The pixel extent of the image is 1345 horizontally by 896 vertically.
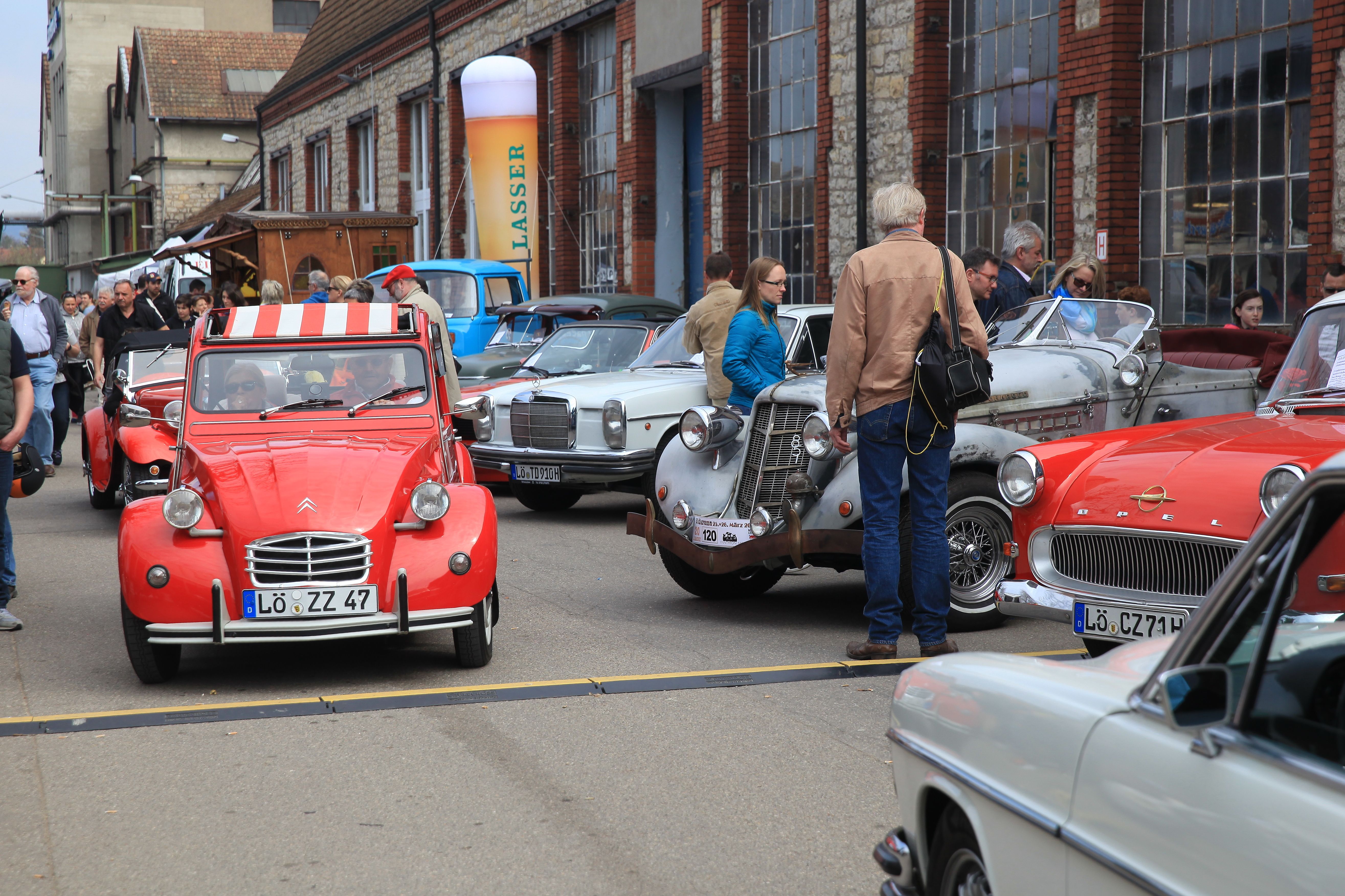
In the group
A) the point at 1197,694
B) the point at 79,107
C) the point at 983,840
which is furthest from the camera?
the point at 79,107

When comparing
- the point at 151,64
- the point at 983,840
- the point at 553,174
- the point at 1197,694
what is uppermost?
the point at 151,64

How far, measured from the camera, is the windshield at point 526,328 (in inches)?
649

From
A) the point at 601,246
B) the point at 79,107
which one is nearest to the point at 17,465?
the point at 601,246

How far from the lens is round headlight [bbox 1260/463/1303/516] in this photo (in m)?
5.23

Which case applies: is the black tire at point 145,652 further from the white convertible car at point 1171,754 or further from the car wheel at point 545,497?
the car wheel at point 545,497

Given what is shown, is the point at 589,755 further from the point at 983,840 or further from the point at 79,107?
the point at 79,107

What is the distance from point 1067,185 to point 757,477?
340 inches

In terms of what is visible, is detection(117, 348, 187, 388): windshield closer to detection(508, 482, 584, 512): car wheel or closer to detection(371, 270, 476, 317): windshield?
detection(508, 482, 584, 512): car wheel

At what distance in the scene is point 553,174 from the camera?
1079 inches

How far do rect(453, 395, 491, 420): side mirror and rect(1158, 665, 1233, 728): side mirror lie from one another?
5.87 meters

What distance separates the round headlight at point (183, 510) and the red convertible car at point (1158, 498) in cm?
354

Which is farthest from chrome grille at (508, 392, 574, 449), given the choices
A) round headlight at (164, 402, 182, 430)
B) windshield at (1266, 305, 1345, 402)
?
windshield at (1266, 305, 1345, 402)

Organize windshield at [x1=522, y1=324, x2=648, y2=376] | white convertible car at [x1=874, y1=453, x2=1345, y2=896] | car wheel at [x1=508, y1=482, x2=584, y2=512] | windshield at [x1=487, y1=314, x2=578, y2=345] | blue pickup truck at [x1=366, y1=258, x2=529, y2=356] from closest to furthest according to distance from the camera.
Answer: white convertible car at [x1=874, y1=453, x2=1345, y2=896], car wheel at [x1=508, y1=482, x2=584, y2=512], windshield at [x1=522, y1=324, x2=648, y2=376], windshield at [x1=487, y1=314, x2=578, y2=345], blue pickup truck at [x1=366, y1=258, x2=529, y2=356]

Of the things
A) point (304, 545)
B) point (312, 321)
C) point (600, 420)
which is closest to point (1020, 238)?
point (600, 420)
